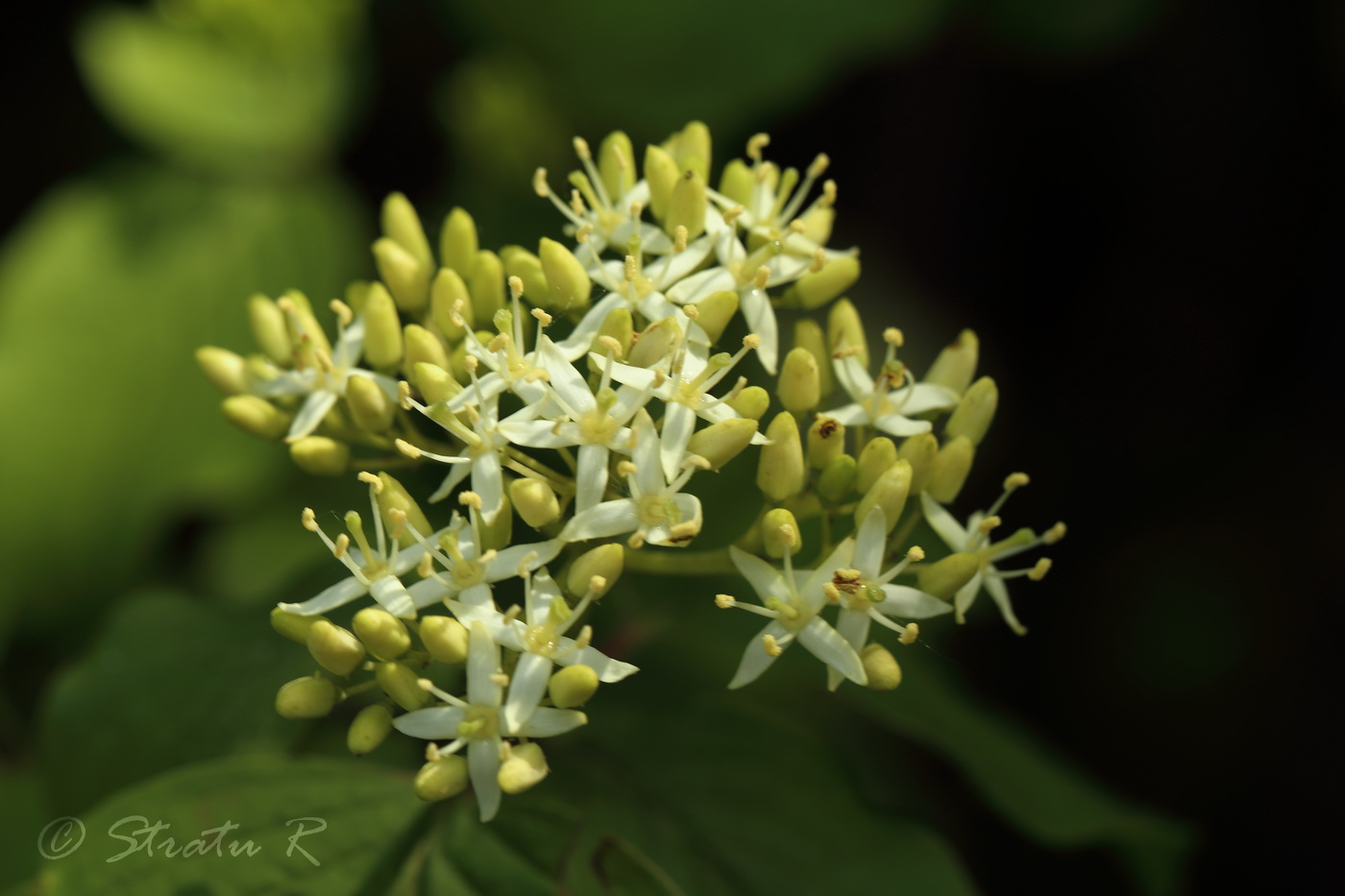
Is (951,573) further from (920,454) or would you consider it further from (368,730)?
(368,730)

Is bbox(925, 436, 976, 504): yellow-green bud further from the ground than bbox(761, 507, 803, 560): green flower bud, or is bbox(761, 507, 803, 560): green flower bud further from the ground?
bbox(925, 436, 976, 504): yellow-green bud

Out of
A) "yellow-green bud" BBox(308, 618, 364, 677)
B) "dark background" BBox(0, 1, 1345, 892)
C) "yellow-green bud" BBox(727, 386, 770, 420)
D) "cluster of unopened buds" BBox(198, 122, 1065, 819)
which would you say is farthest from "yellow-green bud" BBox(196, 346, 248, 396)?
"dark background" BBox(0, 1, 1345, 892)

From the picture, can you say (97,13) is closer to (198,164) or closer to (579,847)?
(198,164)

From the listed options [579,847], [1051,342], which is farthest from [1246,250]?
[579,847]

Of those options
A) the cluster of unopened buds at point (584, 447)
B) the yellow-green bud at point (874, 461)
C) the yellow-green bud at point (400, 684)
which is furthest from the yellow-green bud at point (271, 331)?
the yellow-green bud at point (874, 461)

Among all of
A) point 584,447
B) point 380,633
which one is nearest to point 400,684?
point 380,633

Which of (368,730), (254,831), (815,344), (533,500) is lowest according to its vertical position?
(254,831)

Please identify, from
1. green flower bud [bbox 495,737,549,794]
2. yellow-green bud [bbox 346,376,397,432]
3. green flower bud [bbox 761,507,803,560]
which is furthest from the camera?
yellow-green bud [bbox 346,376,397,432]

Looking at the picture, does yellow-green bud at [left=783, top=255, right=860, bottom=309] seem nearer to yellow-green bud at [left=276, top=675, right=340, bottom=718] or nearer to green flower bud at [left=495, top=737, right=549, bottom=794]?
green flower bud at [left=495, top=737, right=549, bottom=794]
